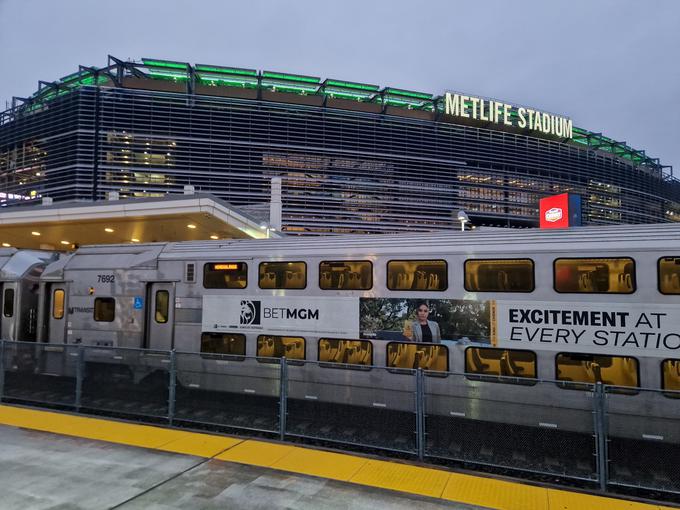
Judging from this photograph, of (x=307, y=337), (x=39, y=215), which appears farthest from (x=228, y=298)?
(x=39, y=215)

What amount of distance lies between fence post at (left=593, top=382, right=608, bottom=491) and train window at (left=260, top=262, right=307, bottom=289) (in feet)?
21.6

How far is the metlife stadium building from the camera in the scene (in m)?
64.4

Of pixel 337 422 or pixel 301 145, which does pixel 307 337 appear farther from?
pixel 301 145

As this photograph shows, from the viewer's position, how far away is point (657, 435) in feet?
23.4

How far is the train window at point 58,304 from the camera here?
14.0 meters

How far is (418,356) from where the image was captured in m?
9.59

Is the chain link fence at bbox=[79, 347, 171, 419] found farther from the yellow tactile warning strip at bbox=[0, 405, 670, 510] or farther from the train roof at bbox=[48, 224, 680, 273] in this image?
the train roof at bbox=[48, 224, 680, 273]

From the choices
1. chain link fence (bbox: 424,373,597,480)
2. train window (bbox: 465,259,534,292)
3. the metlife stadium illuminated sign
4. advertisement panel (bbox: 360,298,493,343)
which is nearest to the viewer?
chain link fence (bbox: 424,373,597,480)

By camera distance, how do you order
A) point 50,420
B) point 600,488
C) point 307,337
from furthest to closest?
1. point 307,337
2. point 50,420
3. point 600,488

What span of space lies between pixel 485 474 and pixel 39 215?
78.4 ft

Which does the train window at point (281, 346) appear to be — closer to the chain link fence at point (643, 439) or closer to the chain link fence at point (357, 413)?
the chain link fence at point (357, 413)

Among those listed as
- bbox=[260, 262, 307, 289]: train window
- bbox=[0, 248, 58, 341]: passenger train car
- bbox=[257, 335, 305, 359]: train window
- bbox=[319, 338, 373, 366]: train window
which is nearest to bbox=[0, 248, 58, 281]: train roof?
bbox=[0, 248, 58, 341]: passenger train car

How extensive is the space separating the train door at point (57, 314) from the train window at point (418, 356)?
1060cm

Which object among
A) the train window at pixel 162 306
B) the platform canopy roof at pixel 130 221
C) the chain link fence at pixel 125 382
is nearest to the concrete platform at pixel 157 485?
the chain link fence at pixel 125 382
